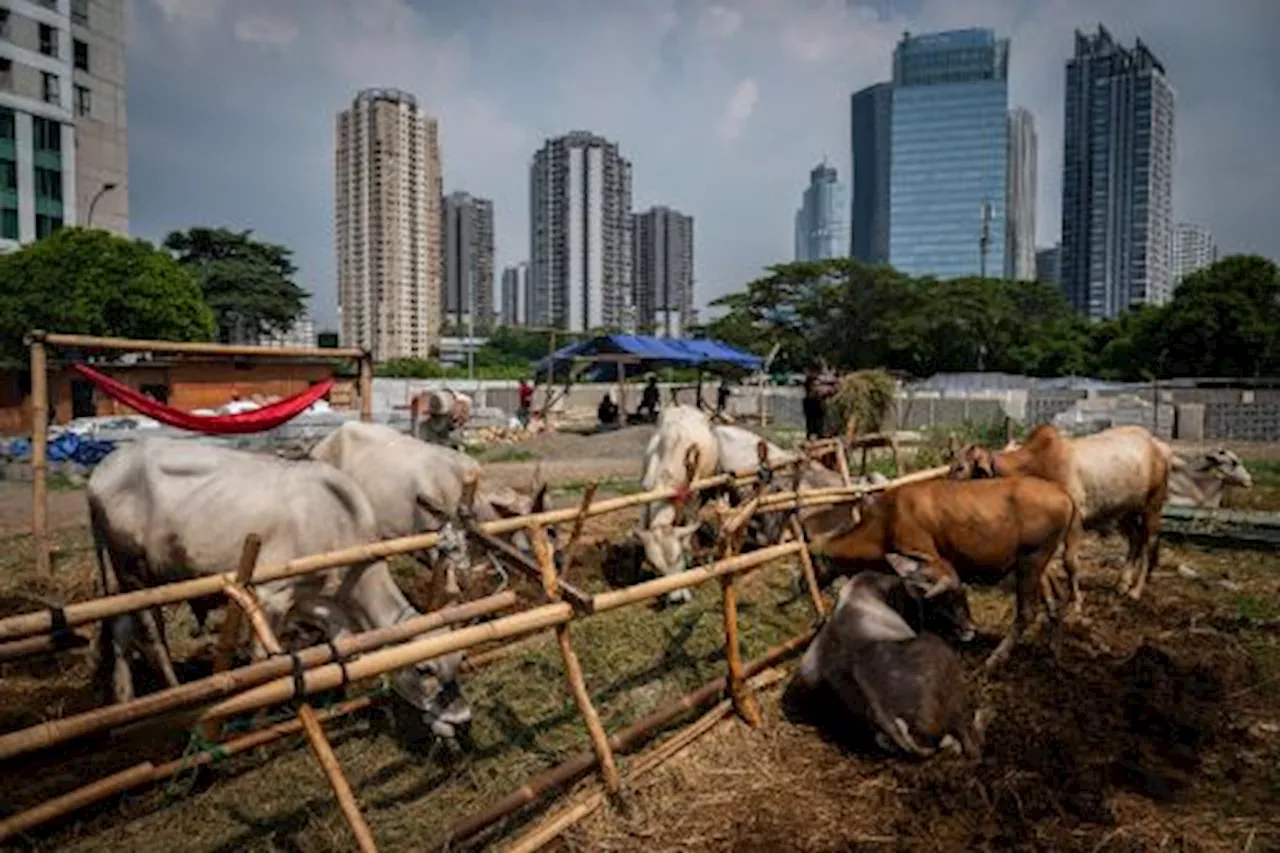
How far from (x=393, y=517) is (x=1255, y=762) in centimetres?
672

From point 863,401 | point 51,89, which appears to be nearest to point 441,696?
point 863,401

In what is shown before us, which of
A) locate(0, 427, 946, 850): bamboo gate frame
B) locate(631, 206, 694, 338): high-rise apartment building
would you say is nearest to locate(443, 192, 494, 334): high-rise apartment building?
locate(631, 206, 694, 338): high-rise apartment building

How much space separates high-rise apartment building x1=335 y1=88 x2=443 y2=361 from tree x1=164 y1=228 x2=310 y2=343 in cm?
1320

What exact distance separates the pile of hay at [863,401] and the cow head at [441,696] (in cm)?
1591

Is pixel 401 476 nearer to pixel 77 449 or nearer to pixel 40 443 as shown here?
pixel 40 443

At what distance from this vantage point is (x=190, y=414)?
9.05 m

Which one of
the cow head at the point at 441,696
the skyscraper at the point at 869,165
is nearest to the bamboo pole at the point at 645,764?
the cow head at the point at 441,696

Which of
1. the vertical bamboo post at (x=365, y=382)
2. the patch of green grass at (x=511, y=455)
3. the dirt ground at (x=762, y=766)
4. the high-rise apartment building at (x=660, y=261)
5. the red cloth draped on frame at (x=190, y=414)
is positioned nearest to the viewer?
the dirt ground at (x=762, y=766)

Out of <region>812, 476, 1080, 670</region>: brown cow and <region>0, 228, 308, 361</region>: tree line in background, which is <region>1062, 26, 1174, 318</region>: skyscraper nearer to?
<region>0, 228, 308, 361</region>: tree line in background

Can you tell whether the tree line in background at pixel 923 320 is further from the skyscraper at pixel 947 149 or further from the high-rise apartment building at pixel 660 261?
the skyscraper at pixel 947 149

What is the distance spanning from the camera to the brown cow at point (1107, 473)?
8609mm

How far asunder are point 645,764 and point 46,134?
57217mm

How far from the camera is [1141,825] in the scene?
4258 mm

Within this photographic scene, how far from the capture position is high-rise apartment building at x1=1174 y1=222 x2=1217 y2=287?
11447cm
